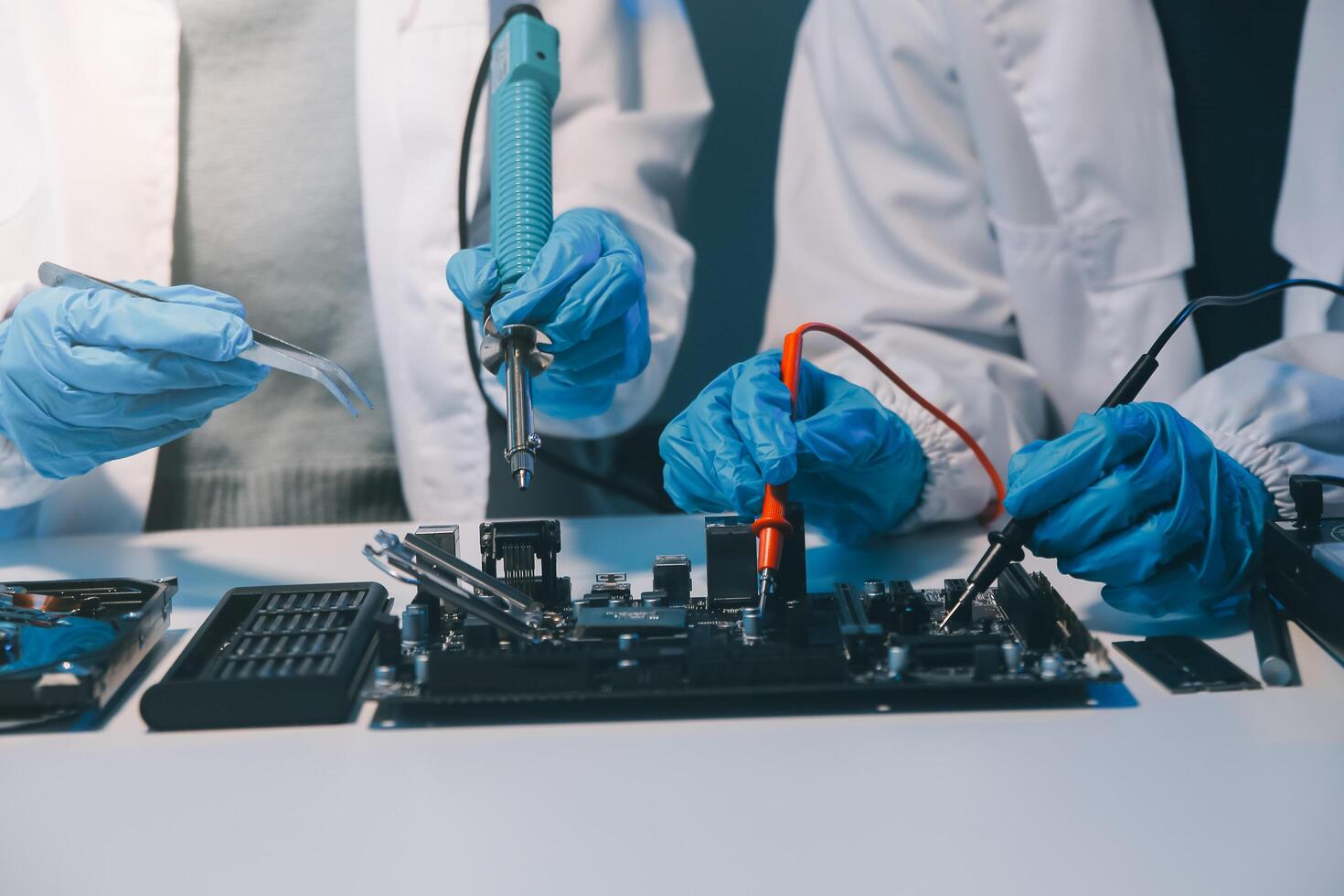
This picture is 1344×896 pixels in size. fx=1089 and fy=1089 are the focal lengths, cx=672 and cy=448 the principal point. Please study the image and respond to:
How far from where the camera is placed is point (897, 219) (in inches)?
45.1

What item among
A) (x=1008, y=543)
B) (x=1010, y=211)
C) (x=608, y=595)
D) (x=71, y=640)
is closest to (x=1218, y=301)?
(x=1008, y=543)

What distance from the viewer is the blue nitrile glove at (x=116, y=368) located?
76cm

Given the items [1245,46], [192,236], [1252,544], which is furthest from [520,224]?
[1245,46]

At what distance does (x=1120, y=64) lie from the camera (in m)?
1.05

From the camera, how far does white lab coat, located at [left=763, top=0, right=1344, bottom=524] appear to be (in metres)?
1.02

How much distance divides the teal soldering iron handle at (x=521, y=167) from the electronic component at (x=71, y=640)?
10.4 inches

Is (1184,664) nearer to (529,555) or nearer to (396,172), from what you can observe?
(529,555)

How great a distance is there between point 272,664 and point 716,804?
264mm

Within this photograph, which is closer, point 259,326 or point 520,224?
point 520,224

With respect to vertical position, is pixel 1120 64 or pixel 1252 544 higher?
pixel 1120 64

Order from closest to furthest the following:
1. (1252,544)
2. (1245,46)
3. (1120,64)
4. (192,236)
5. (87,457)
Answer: (1252,544) < (87,457) < (1120,64) < (1245,46) < (192,236)

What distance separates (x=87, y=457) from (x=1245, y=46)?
1194mm

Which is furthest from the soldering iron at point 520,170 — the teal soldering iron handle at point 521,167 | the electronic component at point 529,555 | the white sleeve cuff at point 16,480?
the white sleeve cuff at point 16,480

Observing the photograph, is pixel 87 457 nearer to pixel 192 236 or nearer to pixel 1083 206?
pixel 192 236
